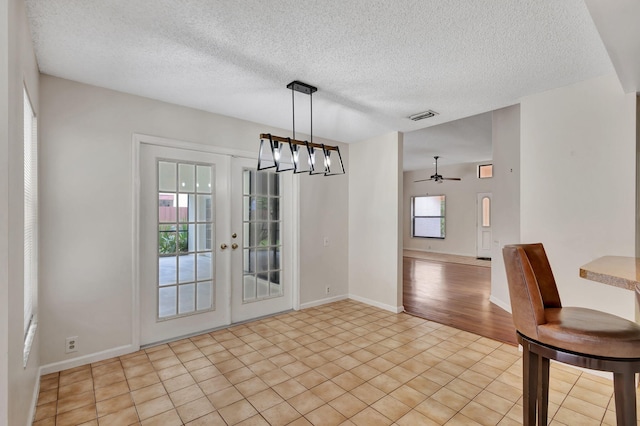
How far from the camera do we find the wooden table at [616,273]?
3.81ft

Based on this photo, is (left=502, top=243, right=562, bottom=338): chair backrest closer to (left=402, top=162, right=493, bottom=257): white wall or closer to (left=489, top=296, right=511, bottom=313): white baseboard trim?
(left=489, top=296, right=511, bottom=313): white baseboard trim

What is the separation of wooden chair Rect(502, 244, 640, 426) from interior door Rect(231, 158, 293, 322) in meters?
2.97

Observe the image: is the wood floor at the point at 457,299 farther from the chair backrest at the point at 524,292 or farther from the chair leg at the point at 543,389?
the chair backrest at the point at 524,292

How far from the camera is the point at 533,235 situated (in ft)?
9.65

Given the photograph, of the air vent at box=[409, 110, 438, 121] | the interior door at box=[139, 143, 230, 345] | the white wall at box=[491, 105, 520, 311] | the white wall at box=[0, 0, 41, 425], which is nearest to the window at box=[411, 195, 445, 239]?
the white wall at box=[491, 105, 520, 311]

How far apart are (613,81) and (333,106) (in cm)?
237

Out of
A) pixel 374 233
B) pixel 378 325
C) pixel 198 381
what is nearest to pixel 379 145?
pixel 374 233

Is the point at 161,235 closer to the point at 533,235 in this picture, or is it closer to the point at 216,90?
the point at 216,90

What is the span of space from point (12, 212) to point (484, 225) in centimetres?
952

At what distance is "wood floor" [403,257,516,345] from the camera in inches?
147

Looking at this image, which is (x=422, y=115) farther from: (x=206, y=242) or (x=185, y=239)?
(x=185, y=239)

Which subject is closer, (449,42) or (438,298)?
(449,42)

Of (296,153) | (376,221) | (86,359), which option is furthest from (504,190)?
(86,359)

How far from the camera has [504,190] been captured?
184 inches
